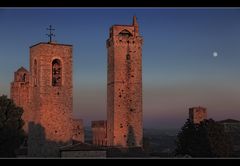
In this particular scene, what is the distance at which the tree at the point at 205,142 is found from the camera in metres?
27.8

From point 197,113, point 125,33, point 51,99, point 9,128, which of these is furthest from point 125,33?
point 9,128

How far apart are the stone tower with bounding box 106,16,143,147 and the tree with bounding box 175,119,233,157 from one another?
6.25 meters

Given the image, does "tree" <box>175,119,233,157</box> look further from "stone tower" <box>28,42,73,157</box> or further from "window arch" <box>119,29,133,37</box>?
"window arch" <box>119,29,133,37</box>

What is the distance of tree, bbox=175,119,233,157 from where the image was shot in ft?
91.1

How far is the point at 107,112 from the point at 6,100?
12.3 meters

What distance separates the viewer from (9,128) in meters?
23.2

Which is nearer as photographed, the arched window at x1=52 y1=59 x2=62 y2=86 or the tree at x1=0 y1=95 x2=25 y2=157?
the tree at x1=0 y1=95 x2=25 y2=157

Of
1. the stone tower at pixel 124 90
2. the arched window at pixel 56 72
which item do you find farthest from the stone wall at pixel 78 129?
the arched window at pixel 56 72

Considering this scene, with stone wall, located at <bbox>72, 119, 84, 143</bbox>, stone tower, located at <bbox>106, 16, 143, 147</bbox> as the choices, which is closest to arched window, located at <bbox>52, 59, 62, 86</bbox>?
stone tower, located at <bbox>106, 16, 143, 147</bbox>

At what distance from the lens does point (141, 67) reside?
115 ft

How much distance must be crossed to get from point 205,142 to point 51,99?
9531mm

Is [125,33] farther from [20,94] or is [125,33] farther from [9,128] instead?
[9,128]
